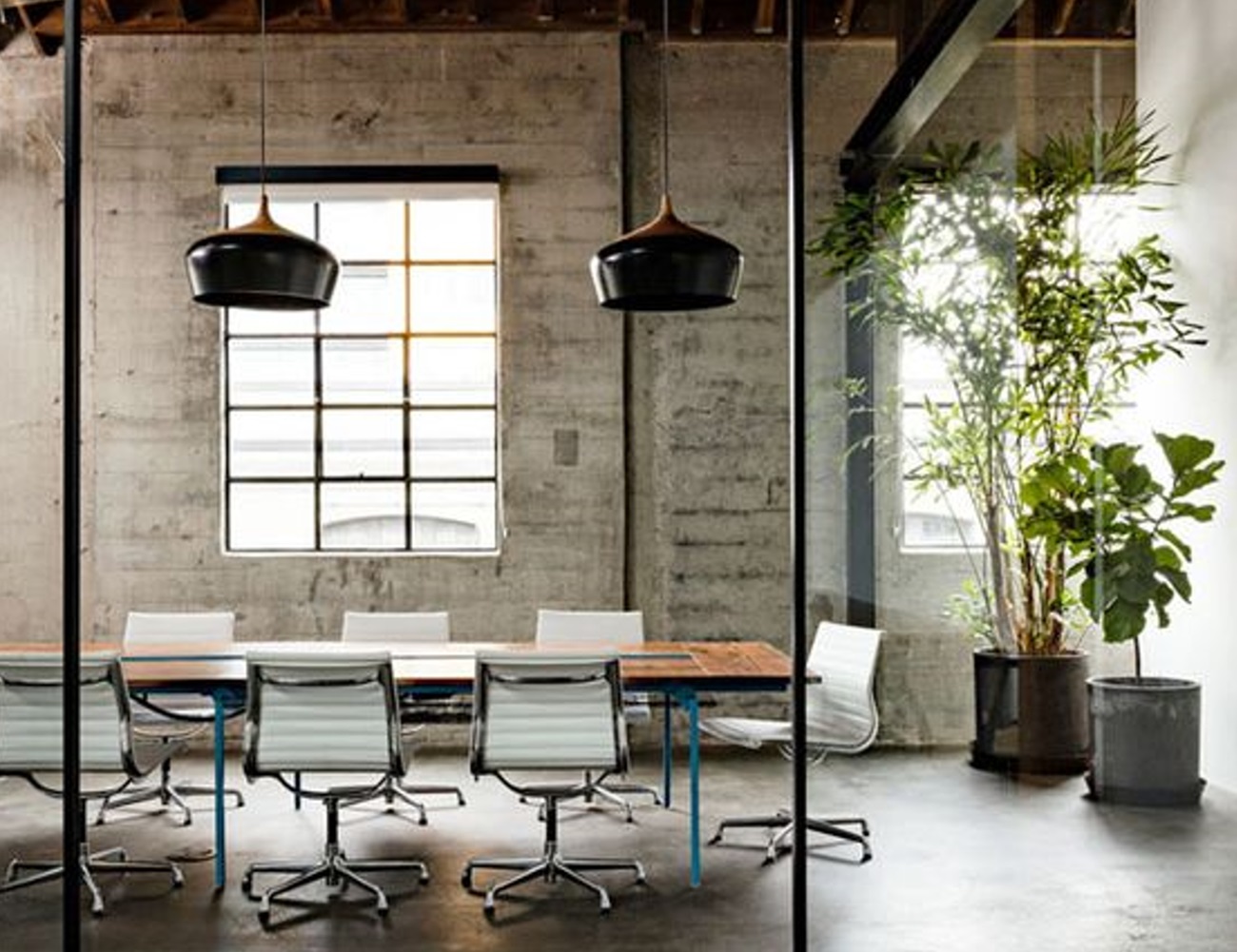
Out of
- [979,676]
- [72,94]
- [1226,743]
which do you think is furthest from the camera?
[979,676]

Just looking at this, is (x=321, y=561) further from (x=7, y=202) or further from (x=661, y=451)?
(x=7, y=202)

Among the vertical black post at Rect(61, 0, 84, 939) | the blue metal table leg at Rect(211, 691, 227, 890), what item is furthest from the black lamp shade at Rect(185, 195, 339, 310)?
the blue metal table leg at Rect(211, 691, 227, 890)

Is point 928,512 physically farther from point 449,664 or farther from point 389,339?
point 389,339

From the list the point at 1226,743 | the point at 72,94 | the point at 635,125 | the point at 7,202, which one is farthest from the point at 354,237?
the point at 1226,743

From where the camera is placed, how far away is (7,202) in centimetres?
395

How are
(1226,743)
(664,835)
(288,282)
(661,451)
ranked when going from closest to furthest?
(1226,743), (288,282), (664,835), (661,451)

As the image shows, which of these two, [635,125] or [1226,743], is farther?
[635,125]

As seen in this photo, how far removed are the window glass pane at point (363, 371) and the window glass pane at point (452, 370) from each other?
12 cm

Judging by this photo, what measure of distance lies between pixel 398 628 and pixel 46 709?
2135 mm

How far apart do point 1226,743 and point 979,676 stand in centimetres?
65

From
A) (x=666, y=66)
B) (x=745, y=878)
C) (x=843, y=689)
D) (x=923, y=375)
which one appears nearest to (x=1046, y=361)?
(x=923, y=375)

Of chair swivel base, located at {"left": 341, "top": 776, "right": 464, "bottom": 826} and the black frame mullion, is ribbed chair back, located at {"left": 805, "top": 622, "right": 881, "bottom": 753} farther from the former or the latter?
the black frame mullion

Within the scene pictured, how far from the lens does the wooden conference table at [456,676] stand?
4926 millimetres

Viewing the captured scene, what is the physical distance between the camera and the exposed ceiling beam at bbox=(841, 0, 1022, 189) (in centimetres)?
358
